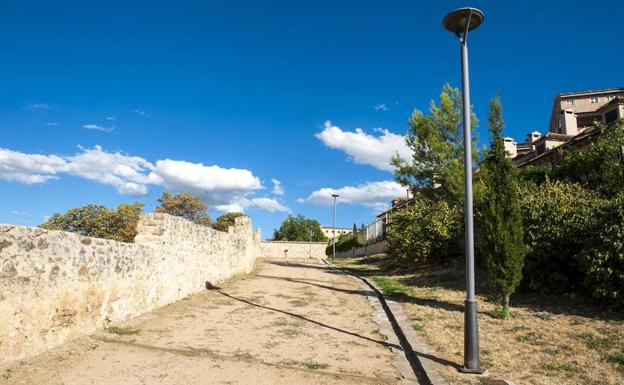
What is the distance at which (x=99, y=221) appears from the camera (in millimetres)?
34219

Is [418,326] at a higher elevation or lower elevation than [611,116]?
lower

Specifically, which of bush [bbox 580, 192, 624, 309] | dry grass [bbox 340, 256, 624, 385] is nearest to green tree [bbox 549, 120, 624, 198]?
bush [bbox 580, 192, 624, 309]

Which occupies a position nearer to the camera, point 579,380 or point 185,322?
point 579,380

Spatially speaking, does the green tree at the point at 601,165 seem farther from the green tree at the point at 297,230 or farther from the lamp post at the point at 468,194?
the green tree at the point at 297,230

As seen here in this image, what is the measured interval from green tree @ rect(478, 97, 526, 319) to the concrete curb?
7.38ft

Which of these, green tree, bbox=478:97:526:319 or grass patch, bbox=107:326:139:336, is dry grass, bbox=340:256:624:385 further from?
grass patch, bbox=107:326:139:336

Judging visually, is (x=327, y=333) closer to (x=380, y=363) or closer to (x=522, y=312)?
(x=380, y=363)

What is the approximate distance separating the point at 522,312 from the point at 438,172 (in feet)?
37.2

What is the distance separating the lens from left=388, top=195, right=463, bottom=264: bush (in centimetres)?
1770

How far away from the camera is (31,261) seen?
19.0 ft

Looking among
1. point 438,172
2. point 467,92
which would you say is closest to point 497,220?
point 467,92

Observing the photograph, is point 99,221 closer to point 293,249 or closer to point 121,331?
point 293,249

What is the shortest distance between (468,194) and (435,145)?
46.5 ft

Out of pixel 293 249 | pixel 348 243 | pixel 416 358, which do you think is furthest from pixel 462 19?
pixel 293 249
